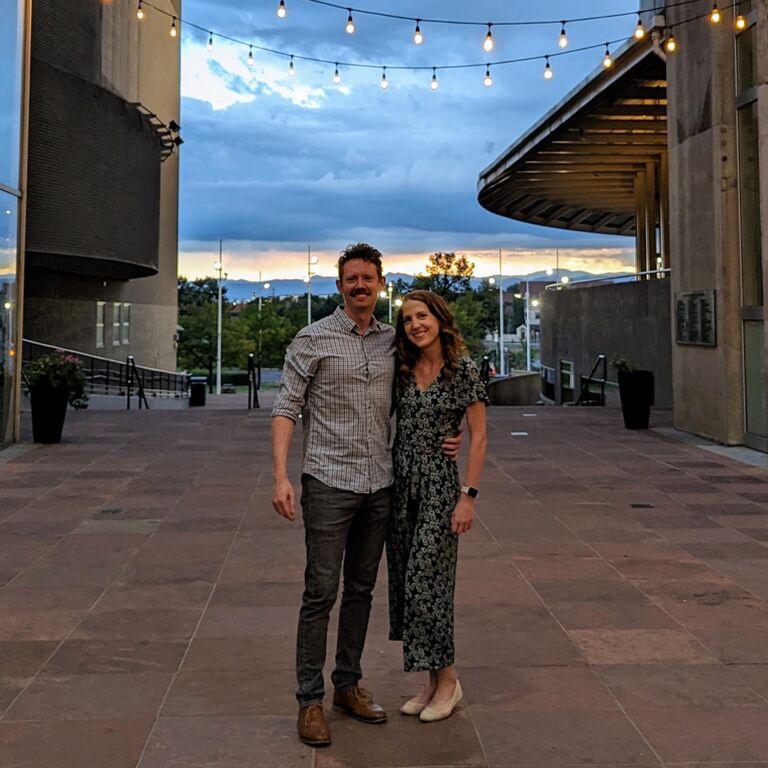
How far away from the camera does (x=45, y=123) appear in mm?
22203

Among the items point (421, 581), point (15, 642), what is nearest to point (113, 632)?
point (15, 642)

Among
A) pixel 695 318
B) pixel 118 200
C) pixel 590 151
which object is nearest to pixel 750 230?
pixel 695 318

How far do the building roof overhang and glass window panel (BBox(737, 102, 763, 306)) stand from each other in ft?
19.5

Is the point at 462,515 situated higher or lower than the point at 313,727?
higher

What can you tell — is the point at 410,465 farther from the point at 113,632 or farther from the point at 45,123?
the point at 45,123

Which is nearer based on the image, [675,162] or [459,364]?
[459,364]

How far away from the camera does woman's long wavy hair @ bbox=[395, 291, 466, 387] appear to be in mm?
3338

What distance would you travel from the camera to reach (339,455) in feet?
10.8

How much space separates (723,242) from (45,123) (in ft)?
55.9

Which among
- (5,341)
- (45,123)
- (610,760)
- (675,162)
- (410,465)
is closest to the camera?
(610,760)

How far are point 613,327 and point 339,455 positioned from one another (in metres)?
21.7

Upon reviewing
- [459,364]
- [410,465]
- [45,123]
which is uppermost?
[45,123]

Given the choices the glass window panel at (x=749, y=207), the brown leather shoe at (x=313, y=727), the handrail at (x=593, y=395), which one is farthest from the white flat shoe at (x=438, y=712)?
the handrail at (x=593, y=395)

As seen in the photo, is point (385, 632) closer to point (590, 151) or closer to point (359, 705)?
point (359, 705)
